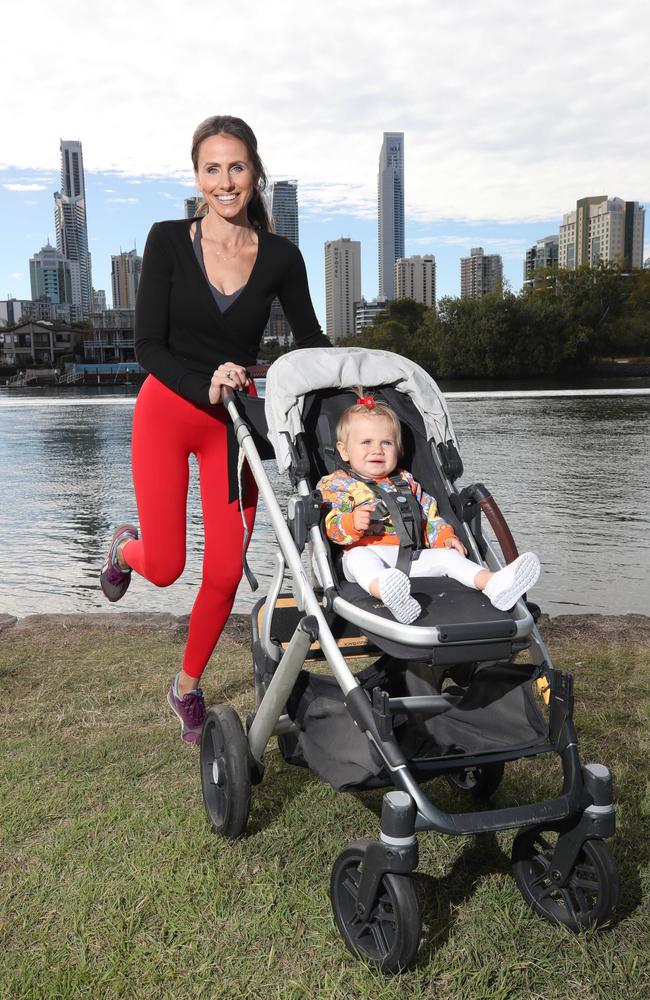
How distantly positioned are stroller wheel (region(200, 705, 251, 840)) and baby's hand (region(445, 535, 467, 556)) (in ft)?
2.69

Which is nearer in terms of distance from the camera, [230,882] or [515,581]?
[515,581]

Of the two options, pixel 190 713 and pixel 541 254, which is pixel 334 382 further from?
pixel 541 254

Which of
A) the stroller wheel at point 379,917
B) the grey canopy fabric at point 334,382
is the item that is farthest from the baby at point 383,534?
the stroller wheel at point 379,917

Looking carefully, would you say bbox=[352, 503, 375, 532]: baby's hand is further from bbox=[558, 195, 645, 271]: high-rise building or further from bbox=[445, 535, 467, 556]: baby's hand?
bbox=[558, 195, 645, 271]: high-rise building

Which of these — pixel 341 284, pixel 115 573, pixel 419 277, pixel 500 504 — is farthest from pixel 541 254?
pixel 115 573

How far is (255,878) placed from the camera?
2.44 m

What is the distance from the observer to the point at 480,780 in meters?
2.88

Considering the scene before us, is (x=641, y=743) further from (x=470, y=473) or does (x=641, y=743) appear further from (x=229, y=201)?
(x=470, y=473)

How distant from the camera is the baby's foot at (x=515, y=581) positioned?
6.91ft

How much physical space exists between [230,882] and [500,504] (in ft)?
24.6

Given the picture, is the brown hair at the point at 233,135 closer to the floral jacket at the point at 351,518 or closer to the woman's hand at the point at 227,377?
the woman's hand at the point at 227,377

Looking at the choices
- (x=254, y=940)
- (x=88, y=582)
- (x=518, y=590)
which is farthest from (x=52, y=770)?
(x=88, y=582)

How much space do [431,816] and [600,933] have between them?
2.07ft

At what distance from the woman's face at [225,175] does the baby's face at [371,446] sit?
0.85 m
